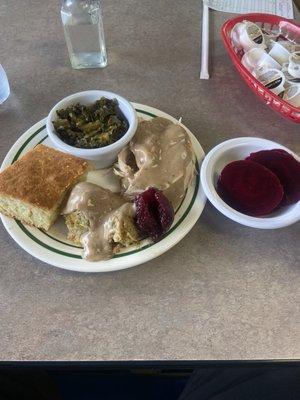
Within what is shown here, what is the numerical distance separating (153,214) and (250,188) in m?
0.18

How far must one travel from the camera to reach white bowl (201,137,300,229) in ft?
2.31

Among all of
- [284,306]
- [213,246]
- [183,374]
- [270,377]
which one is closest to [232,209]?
[213,246]

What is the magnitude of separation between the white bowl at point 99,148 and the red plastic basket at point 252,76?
301 millimetres

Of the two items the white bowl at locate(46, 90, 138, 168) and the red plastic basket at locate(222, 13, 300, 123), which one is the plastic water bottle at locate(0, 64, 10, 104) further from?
the red plastic basket at locate(222, 13, 300, 123)

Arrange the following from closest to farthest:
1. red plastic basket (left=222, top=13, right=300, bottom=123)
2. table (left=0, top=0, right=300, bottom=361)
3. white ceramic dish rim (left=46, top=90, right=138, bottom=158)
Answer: table (left=0, top=0, right=300, bottom=361) → white ceramic dish rim (left=46, top=90, right=138, bottom=158) → red plastic basket (left=222, top=13, right=300, bottom=123)

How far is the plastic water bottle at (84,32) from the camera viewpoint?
96 cm

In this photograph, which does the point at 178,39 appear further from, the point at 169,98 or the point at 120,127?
the point at 120,127

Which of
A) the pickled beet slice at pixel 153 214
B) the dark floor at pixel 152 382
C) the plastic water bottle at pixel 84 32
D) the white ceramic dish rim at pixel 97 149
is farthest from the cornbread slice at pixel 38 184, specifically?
the plastic water bottle at pixel 84 32

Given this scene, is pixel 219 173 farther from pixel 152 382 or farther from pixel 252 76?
pixel 152 382

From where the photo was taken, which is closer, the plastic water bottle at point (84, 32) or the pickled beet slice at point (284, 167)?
the pickled beet slice at point (284, 167)

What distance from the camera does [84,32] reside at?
99 cm

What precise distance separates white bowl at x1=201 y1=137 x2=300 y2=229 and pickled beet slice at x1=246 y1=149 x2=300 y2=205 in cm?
2

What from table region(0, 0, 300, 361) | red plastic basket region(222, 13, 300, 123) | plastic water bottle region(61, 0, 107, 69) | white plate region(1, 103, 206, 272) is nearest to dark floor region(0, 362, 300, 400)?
table region(0, 0, 300, 361)

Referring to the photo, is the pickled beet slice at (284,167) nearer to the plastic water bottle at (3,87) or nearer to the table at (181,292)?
the table at (181,292)
